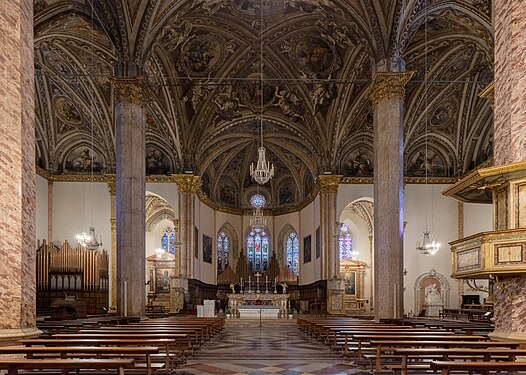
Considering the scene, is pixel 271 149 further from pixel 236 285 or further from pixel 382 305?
pixel 382 305

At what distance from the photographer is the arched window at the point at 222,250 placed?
129 feet

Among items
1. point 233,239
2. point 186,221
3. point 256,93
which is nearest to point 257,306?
point 186,221

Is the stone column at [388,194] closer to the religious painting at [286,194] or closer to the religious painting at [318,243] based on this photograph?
the religious painting at [318,243]

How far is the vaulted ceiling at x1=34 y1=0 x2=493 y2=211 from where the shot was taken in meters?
19.2

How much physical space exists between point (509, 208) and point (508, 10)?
121 inches

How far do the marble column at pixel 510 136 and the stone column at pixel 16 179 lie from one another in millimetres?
6972

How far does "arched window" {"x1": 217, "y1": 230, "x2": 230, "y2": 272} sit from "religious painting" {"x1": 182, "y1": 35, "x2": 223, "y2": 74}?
1468 centimetres

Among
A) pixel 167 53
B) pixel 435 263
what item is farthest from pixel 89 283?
pixel 435 263

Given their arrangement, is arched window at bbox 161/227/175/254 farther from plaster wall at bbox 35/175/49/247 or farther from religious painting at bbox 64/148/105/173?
plaster wall at bbox 35/175/49/247

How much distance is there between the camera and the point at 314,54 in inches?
1055

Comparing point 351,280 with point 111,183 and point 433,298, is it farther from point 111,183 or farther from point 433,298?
point 111,183

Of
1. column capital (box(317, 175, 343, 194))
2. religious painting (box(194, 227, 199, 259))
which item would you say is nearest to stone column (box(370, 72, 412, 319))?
column capital (box(317, 175, 343, 194))

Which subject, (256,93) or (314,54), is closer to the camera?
(314,54)

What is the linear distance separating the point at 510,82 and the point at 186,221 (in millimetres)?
24928
